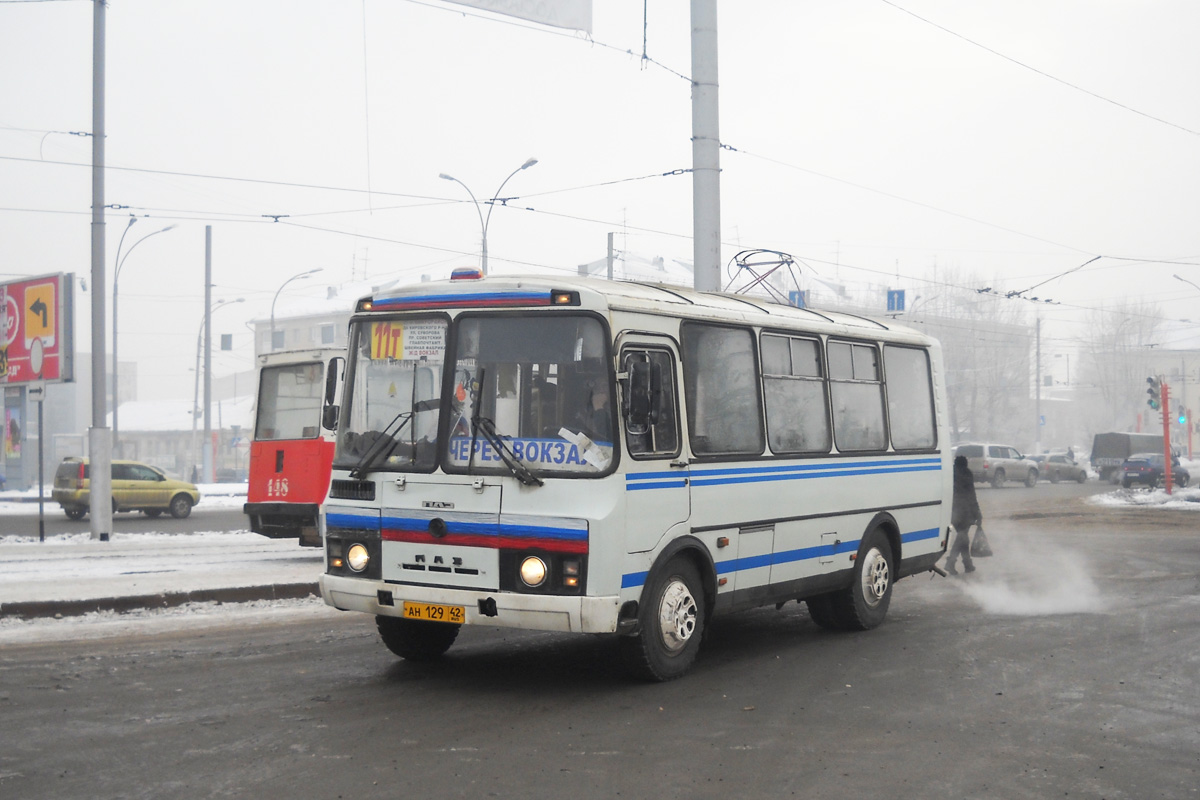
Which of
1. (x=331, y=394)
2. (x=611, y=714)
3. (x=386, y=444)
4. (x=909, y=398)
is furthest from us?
(x=909, y=398)

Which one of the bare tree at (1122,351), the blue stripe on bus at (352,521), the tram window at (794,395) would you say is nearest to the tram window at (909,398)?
the tram window at (794,395)

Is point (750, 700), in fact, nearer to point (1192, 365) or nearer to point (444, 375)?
point (444, 375)

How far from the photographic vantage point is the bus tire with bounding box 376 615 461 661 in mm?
8594

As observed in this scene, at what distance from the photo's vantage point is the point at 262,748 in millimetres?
6250

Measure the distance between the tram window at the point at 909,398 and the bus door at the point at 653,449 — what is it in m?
3.89

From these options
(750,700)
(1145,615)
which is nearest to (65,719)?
(750,700)

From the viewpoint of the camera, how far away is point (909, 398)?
11812mm

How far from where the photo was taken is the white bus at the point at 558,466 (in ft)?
24.5

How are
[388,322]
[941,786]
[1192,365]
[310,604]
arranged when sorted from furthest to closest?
[1192,365] < [310,604] < [388,322] < [941,786]

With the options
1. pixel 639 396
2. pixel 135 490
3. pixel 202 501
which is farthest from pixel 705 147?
pixel 202 501

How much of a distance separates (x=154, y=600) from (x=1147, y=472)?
43.4 m

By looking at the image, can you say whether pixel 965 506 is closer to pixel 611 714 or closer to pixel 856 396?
pixel 856 396

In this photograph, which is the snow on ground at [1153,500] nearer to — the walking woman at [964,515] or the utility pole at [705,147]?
the walking woman at [964,515]

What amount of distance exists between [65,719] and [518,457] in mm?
3112
